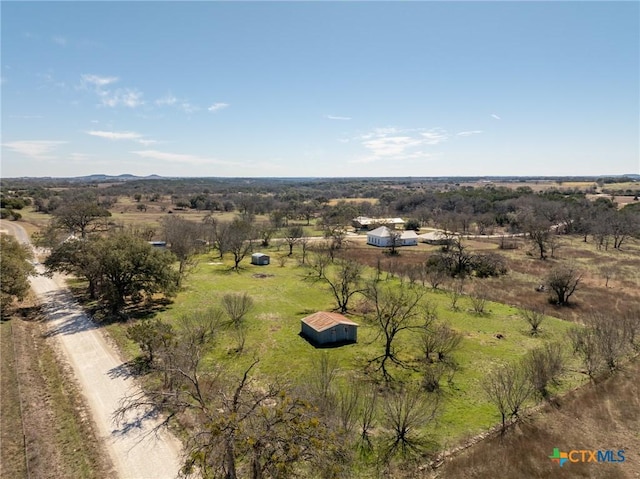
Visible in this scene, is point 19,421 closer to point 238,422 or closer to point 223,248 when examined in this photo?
point 238,422

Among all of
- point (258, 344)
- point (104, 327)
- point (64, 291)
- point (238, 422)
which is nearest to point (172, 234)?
point (64, 291)

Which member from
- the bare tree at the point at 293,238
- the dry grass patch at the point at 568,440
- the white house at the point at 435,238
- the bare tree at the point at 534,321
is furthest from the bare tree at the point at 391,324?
the white house at the point at 435,238

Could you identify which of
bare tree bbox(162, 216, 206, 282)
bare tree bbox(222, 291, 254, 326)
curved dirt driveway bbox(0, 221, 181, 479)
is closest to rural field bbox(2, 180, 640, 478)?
bare tree bbox(222, 291, 254, 326)

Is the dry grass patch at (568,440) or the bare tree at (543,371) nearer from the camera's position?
the dry grass patch at (568,440)

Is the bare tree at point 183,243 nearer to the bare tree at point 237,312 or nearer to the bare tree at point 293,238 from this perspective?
the bare tree at point 237,312

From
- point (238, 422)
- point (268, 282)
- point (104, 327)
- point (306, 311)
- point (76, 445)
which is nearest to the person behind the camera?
point (238, 422)

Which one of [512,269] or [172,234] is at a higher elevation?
[172,234]

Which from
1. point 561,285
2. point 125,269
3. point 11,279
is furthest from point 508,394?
point 11,279
